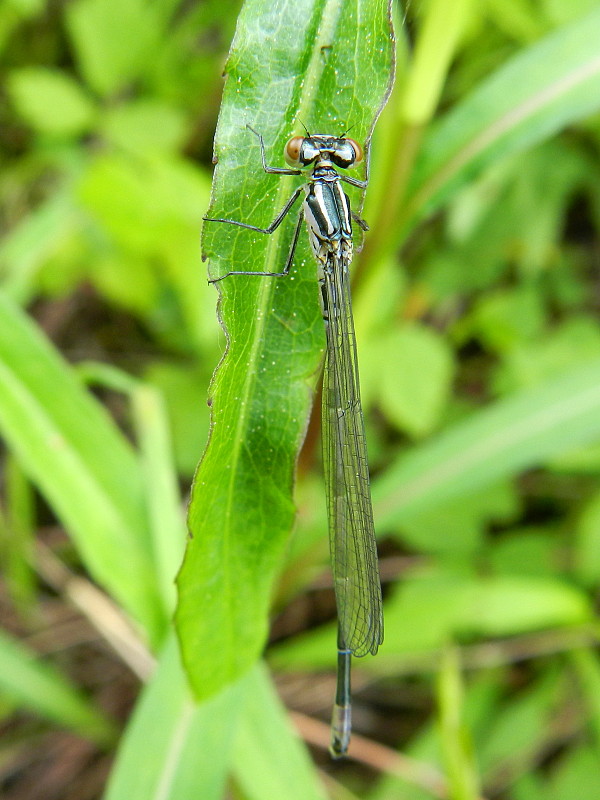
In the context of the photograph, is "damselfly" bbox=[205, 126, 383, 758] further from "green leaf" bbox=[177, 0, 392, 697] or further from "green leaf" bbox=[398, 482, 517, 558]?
"green leaf" bbox=[398, 482, 517, 558]

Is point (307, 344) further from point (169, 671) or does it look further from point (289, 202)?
point (169, 671)

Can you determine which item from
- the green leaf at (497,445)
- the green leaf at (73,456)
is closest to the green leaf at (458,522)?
the green leaf at (497,445)

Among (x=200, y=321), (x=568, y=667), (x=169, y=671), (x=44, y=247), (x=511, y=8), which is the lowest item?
(x=568, y=667)

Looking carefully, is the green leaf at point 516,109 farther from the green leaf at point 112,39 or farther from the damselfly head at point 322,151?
the green leaf at point 112,39

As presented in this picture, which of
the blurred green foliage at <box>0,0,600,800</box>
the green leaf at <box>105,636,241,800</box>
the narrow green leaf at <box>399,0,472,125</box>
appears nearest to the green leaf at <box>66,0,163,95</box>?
the blurred green foliage at <box>0,0,600,800</box>

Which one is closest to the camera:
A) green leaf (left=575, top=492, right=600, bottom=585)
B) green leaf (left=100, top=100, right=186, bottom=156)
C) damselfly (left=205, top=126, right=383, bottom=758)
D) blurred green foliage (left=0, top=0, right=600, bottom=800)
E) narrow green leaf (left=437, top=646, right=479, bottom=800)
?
damselfly (left=205, top=126, right=383, bottom=758)

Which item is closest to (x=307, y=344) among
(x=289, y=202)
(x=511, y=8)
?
(x=289, y=202)
